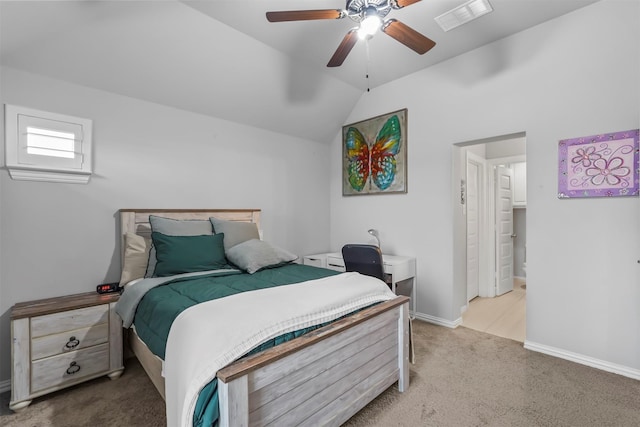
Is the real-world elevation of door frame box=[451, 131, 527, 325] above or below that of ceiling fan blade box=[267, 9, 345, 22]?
below

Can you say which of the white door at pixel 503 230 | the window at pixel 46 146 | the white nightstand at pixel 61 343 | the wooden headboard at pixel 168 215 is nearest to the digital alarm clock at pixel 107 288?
the white nightstand at pixel 61 343

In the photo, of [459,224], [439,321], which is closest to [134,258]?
[439,321]

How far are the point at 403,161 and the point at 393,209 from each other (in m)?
0.59

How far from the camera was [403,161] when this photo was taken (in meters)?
3.44

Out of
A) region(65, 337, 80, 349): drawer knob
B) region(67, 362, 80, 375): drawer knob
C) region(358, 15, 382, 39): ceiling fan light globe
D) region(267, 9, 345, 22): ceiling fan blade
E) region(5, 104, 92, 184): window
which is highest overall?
region(267, 9, 345, 22): ceiling fan blade

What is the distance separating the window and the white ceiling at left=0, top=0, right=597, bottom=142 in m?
0.34

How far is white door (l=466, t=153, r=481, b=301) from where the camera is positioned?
3752 millimetres

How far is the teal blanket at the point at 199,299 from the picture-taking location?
1.12 metres

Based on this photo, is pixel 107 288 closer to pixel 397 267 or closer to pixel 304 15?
pixel 304 15

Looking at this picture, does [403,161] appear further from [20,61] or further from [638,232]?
[20,61]

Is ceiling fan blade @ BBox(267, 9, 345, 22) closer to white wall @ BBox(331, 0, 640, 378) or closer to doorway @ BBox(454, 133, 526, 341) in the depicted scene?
white wall @ BBox(331, 0, 640, 378)

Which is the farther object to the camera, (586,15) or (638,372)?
(586,15)

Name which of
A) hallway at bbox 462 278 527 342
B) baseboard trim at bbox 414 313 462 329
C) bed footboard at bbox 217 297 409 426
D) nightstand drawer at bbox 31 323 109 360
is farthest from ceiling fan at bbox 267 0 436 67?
hallway at bbox 462 278 527 342

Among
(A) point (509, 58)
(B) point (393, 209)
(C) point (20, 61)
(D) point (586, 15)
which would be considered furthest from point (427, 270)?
(C) point (20, 61)
